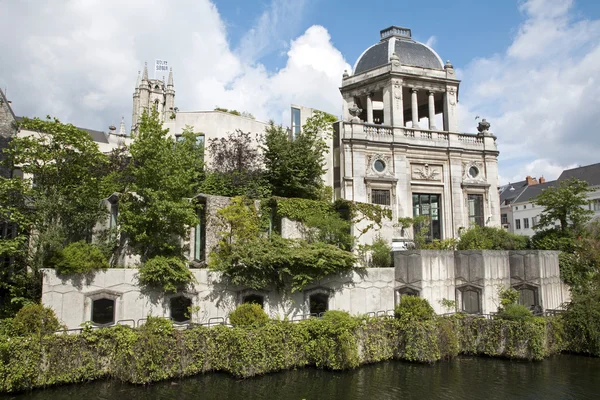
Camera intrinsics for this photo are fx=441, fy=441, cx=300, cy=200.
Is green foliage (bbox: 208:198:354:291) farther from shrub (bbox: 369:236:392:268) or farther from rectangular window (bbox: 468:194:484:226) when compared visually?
rectangular window (bbox: 468:194:484:226)

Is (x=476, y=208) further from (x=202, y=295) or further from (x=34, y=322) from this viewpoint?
(x=34, y=322)

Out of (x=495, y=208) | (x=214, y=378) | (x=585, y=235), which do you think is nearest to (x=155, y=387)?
(x=214, y=378)

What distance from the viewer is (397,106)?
113 ft

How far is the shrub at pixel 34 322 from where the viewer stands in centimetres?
1579

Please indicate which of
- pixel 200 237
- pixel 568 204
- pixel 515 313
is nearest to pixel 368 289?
pixel 515 313

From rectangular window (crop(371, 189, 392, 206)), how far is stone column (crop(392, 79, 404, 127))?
5631mm

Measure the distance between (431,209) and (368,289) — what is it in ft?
45.0

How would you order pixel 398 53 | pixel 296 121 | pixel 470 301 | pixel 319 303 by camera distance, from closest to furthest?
pixel 319 303
pixel 470 301
pixel 296 121
pixel 398 53

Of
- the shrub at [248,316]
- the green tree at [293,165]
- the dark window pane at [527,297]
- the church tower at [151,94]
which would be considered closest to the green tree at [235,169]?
the green tree at [293,165]

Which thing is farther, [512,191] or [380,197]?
[512,191]

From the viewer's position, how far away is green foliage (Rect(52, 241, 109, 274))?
17.8m

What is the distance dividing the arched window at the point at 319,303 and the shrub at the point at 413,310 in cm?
352

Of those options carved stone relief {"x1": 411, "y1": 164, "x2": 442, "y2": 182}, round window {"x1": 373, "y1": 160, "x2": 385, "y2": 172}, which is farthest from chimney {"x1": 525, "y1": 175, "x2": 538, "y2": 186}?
round window {"x1": 373, "y1": 160, "x2": 385, "y2": 172}

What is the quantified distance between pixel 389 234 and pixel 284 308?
9.49m
